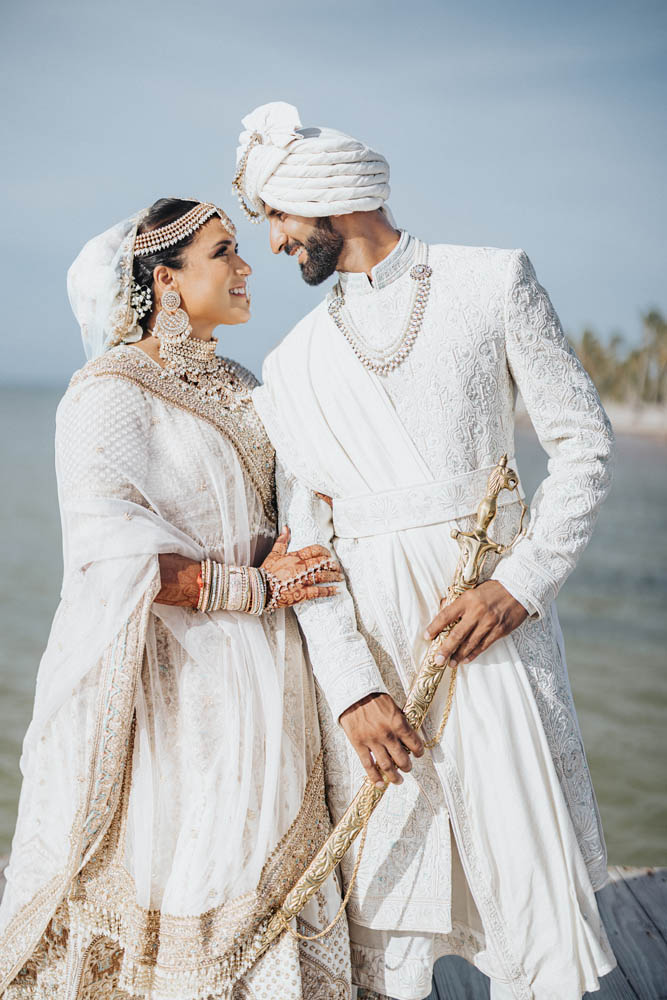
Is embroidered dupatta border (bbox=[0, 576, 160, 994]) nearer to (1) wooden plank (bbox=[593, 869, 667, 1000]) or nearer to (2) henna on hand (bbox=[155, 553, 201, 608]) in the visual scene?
(2) henna on hand (bbox=[155, 553, 201, 608])

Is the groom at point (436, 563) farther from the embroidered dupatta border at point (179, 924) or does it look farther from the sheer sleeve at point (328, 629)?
the embroidered dupatta border at point (179, 924)

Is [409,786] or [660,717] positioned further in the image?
[660,717]

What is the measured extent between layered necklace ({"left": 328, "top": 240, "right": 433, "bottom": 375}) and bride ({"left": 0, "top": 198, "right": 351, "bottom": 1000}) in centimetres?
37

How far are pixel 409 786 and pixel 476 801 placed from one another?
0.14m

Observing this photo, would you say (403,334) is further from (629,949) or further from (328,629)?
(629,949)

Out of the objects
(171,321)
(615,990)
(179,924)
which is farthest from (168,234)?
(615,990)

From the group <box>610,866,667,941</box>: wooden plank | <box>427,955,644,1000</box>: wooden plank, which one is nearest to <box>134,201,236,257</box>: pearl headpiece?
<box>427,955,644,1000</box>: wooden plank

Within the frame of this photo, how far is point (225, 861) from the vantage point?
5.85 ft

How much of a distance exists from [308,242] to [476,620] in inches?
31.7

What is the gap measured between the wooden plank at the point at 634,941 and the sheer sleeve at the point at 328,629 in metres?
1.25

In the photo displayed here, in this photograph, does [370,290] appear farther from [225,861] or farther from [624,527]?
[624,527]

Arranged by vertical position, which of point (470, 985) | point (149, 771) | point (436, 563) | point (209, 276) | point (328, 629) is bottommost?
point (470, 985)

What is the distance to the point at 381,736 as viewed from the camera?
5.78 ft

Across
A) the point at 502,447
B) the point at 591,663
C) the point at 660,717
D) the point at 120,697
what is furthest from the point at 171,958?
the point at 591,663
